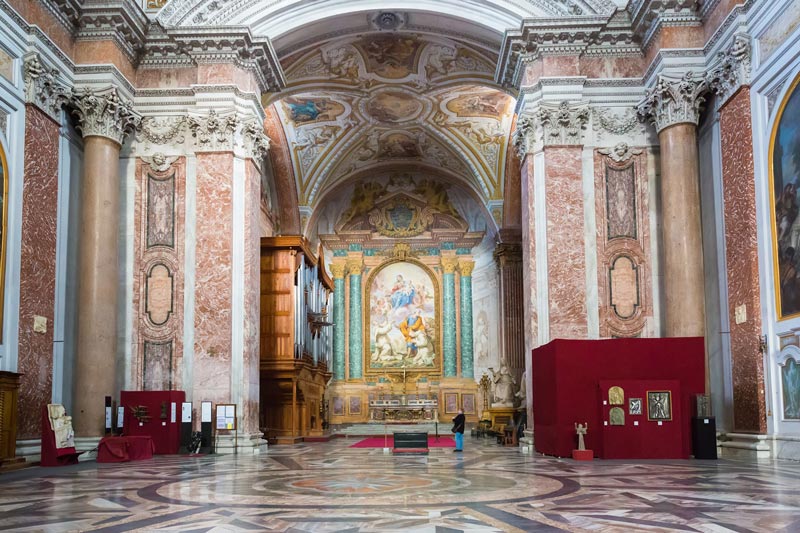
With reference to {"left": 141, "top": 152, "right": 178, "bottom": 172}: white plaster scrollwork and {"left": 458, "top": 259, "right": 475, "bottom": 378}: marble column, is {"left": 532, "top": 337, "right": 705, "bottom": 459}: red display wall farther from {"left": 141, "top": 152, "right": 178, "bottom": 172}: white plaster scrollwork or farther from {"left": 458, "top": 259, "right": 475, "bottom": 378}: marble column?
{"left": 458, "top": 259, "right": 475, "bottom": 378}: marble column

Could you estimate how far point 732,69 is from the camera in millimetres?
13812

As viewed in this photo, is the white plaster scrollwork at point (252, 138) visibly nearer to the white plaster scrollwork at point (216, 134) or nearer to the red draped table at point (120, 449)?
the white plaster scrollwork at point (216, 134)

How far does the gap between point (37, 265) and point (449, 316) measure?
→ 59.0ft

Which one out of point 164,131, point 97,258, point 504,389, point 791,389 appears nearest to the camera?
point 791,389

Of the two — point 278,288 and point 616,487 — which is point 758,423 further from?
point 278,288

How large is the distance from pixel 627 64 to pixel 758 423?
7.52m

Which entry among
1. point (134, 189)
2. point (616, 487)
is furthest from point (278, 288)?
point (616, 487)

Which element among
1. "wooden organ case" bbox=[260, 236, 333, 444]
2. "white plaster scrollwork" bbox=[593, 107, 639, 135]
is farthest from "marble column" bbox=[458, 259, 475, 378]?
"white plaster scrollwork" bbox=[593, 107, 639, 135]

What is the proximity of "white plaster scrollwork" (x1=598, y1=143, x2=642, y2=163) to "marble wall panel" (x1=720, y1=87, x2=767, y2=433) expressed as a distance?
97.9 inches

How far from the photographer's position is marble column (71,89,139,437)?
49.6 feet

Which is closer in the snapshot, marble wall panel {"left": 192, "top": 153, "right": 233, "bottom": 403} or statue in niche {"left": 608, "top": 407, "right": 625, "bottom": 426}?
statue in niche {"left": 608, "top": 407, "right": 625, "bottom": 426}

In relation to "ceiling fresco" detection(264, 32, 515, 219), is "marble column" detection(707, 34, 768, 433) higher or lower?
lower

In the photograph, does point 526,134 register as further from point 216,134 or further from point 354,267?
point 354,267

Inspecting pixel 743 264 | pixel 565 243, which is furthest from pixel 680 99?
pixel 743 264
